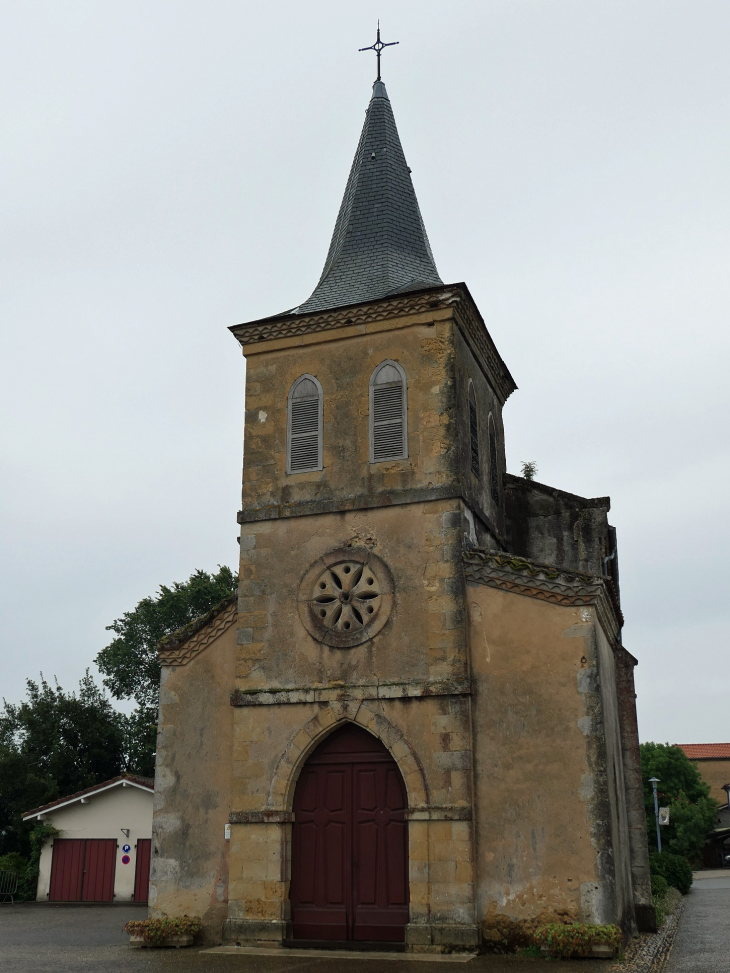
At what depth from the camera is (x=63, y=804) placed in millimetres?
29984

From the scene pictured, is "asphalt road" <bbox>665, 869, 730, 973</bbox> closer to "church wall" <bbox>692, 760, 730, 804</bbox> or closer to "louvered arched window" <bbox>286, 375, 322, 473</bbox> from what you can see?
"louvered arched window" <bbox>286, 375, 322, 473</bbox>

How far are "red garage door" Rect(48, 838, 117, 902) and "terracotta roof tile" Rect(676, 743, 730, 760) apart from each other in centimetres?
5467

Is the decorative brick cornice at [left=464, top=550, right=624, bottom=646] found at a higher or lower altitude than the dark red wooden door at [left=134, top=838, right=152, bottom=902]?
higher

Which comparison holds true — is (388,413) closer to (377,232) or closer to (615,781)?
(377,232)

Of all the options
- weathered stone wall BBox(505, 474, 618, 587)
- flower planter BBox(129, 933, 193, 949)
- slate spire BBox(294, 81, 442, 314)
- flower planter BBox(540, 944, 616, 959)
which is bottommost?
flower planter BBox(129, 933, 193, 949)

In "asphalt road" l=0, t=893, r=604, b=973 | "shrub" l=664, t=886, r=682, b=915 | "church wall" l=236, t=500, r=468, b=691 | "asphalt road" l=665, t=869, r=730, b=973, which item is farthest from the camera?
"shrub" l=664, t=886, r=682, b=915

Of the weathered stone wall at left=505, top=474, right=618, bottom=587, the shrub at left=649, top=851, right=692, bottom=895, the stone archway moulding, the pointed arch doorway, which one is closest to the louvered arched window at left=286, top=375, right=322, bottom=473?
the stone archway moulding

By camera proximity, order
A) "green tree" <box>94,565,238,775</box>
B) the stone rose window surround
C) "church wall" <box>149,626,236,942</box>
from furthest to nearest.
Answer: "green tree" <box>94,565,238,775</box>
the stone rose window surround
"church wall" <box>149,626,236,942</box>

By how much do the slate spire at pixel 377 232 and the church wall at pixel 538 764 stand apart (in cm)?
624

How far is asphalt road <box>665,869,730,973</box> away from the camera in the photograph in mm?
12508

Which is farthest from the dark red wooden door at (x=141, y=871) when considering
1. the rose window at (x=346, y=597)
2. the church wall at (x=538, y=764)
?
the church wall at (x=538, y=764)

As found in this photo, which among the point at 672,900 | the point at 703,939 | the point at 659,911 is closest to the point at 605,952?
the point at 703,939

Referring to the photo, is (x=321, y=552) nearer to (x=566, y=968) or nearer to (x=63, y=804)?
(x=566, y=968)

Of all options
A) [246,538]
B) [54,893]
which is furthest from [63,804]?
[246,538]
